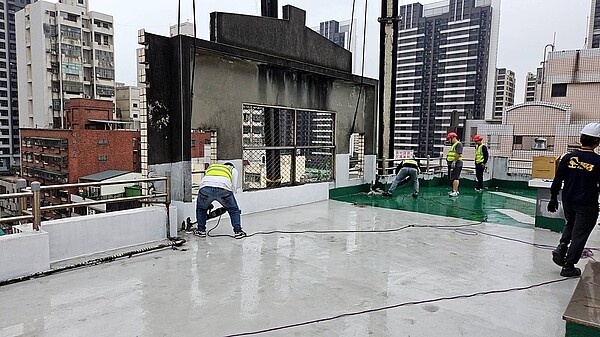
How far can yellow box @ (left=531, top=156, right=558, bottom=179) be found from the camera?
7844 mm

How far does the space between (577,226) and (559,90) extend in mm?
29107

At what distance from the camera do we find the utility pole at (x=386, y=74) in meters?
9.74

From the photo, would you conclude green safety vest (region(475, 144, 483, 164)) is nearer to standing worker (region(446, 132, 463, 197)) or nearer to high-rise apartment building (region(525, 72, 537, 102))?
standing worker (region(446, 132, 463, 197))

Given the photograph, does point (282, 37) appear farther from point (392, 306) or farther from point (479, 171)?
point (479, 171)

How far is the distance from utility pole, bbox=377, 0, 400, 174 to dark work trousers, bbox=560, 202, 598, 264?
624cm

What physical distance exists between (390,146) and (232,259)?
6.96 m

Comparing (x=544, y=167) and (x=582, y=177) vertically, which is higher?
(x=582, y=177)

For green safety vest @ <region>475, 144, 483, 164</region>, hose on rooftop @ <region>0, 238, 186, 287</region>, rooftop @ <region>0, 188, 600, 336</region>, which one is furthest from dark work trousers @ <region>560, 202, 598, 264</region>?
green safety vest @ <region>475, 144, 483, 164</region>

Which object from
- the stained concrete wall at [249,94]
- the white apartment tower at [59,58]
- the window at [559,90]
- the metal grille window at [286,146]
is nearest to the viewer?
the stained concrete wall at [249,94]

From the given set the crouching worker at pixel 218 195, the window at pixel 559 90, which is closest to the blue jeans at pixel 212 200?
the crouching worker at pixel 218 195

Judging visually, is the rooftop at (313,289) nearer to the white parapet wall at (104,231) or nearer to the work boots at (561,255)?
the work boots at (561,255)

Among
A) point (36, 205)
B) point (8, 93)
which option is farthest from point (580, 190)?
point (8, 93)

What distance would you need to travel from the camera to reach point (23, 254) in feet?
11.8

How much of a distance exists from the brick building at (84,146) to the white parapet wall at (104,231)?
96.1ft
